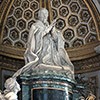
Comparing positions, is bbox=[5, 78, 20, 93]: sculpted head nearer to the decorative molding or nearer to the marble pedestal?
the marble pedestal

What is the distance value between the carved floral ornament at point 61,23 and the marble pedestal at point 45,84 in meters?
4.31

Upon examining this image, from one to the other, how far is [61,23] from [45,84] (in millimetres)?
5534

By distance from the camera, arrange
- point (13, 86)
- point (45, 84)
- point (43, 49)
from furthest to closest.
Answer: point (43, 49)
point (45, 84)
point (13, 86)

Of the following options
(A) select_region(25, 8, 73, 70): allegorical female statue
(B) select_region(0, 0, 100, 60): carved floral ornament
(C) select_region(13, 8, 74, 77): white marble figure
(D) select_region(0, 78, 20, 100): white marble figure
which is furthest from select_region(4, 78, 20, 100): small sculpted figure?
(B) select_region(0, 0, 100, 60): carved floral ornament

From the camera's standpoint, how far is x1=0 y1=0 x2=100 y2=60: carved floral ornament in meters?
17.7

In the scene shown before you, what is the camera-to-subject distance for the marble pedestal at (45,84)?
13.0 m

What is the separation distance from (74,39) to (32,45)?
453cm

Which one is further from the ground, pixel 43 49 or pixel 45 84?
pixel 43 49

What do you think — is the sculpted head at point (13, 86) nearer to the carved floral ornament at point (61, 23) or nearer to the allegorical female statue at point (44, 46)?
the allegorical female statue at point (44, 46)

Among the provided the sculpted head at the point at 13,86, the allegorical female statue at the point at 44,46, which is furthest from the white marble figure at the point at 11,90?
the allegorical female statue at the point at 44,46

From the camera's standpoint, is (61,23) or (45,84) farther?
(61,23)

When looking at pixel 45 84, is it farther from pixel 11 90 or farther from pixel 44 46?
pixel 44 46

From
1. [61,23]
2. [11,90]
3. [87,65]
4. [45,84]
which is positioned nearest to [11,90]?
[11,90]

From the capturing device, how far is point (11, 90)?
1285 cm
